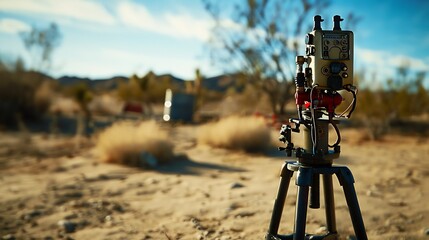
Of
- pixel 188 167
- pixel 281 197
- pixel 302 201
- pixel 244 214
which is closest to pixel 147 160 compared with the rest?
pixel 188 167

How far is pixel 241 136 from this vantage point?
27.0 ft

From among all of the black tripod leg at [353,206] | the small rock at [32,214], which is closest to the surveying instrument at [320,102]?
the black tripod leg at [353,206]

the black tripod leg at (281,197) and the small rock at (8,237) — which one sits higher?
the black tripod leg at (281,197)

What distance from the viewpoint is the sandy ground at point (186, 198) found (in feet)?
10.8

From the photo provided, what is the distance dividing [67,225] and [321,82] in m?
2.72

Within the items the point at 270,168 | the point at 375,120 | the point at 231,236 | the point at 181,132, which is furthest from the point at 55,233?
the point at 375,120

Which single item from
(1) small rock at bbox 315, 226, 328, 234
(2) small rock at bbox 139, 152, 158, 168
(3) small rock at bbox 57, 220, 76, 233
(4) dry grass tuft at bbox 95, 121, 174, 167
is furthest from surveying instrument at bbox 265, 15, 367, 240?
(4) dry grass tuft at bbox 95, 121, 174, 167

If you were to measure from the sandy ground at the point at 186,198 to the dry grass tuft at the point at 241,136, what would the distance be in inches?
24.7

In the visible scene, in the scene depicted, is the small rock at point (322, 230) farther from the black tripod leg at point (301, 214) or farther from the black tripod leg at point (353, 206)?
the black tripod leg at point (301, 214)

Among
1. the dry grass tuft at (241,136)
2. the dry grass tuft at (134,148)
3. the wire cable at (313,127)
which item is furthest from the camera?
the dry grass tuft at (241,136)

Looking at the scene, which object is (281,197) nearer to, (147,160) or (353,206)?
(353,206)

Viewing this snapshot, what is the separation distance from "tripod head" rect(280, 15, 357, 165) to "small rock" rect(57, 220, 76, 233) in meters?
2.37

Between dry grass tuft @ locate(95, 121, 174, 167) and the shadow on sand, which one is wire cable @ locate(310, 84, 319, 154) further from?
dry grass tuft @ locate(95, 121, 174, 167)

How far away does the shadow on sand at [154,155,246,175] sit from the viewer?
6.11 meters
